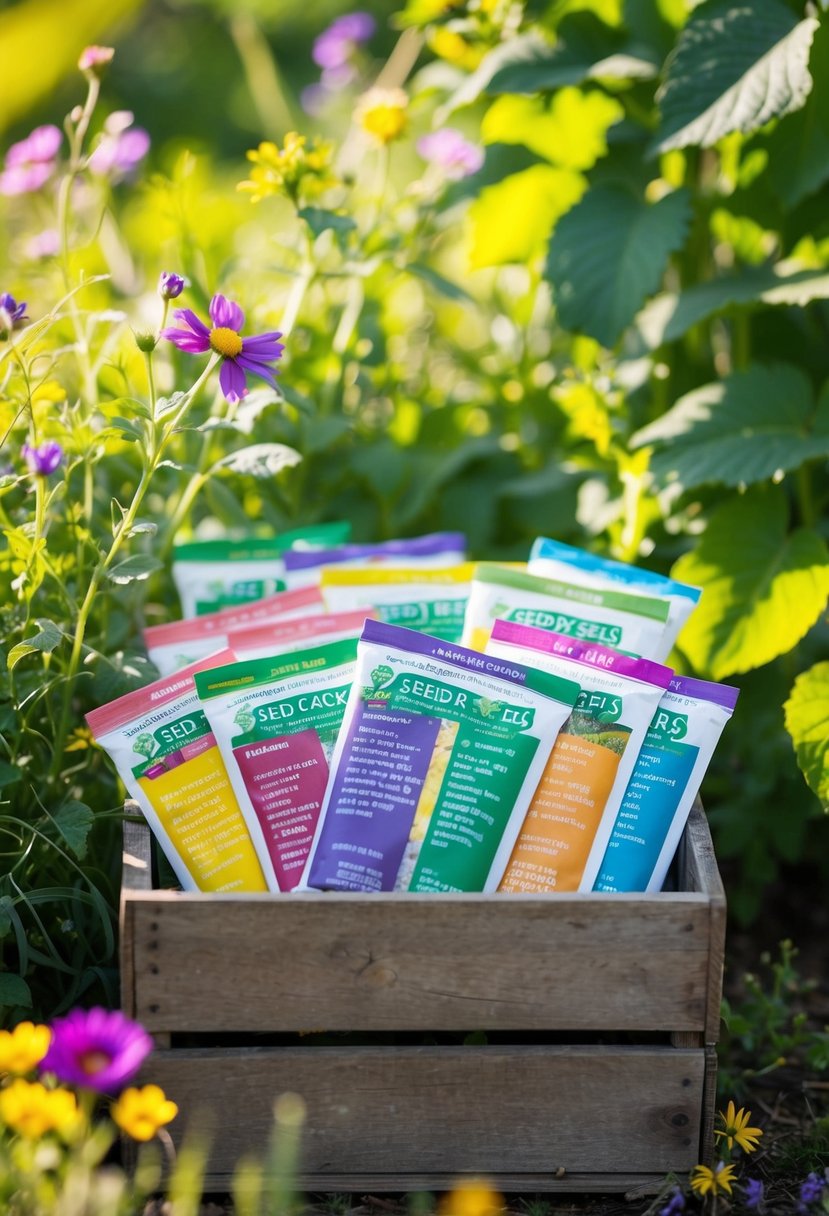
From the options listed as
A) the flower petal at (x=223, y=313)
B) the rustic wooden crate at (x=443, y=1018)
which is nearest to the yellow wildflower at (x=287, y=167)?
the flower petal at (x=223, y=313)

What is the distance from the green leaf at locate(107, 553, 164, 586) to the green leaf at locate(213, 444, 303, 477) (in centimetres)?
17

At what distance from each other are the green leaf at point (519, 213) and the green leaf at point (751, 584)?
54cm

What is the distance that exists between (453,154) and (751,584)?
0.76 m

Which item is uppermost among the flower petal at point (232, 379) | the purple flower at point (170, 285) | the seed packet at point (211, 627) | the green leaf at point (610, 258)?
the purple flower at point (170, 285)

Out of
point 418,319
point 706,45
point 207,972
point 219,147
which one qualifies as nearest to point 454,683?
point 207,972

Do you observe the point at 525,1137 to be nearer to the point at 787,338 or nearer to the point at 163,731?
the point at 163,731

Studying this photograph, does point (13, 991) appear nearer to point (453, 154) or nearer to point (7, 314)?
point (7, 314)

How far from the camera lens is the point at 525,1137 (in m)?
1.06

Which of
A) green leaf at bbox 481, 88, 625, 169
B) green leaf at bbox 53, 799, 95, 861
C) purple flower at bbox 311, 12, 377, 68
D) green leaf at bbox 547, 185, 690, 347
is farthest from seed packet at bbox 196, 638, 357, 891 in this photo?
purple flower at bbox 311, 12, 377, 68

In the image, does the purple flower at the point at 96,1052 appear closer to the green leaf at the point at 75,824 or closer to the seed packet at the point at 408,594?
the green leaf at the point at 75,824

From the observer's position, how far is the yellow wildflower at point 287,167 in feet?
4.30

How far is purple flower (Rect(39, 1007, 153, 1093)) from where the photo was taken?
793 millimetres

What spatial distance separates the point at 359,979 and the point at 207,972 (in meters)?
0.13

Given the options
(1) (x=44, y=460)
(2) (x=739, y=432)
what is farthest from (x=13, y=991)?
(2) (x=739, y=432)
